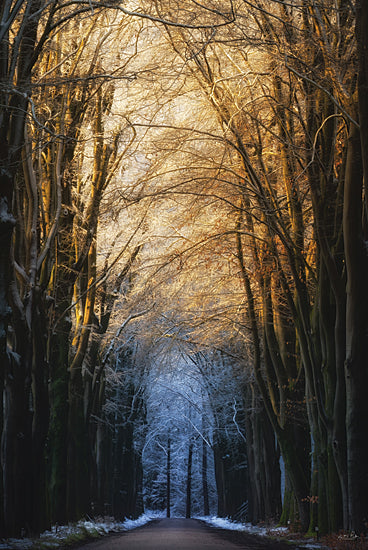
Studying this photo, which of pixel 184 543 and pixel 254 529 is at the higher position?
pixel 184 543

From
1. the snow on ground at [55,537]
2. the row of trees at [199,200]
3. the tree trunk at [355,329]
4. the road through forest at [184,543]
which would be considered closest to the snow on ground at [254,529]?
the road through forest at [184,543]

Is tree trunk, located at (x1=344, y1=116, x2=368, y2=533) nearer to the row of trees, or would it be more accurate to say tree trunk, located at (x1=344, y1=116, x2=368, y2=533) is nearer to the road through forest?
the row of trees

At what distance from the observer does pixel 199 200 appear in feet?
48.3

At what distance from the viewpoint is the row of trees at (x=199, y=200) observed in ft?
32.2

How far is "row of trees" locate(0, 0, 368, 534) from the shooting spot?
9.81 m

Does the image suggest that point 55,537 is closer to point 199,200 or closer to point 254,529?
point 199,200

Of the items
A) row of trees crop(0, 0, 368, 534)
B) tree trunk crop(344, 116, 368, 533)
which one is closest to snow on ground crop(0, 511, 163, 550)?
row of trees crop(0, 0, 368, 534)

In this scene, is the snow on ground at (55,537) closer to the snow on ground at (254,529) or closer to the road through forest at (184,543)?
the road through forest at (184,543)

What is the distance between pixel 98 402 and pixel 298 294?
13722 mm

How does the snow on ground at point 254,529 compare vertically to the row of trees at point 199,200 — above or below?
below

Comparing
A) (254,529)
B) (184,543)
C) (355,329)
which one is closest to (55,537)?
(184,543)

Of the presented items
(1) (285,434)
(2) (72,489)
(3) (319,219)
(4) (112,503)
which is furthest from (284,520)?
(4) (112,503)

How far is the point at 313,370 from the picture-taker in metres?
12.5

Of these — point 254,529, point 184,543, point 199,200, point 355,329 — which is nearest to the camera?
point 355,329
